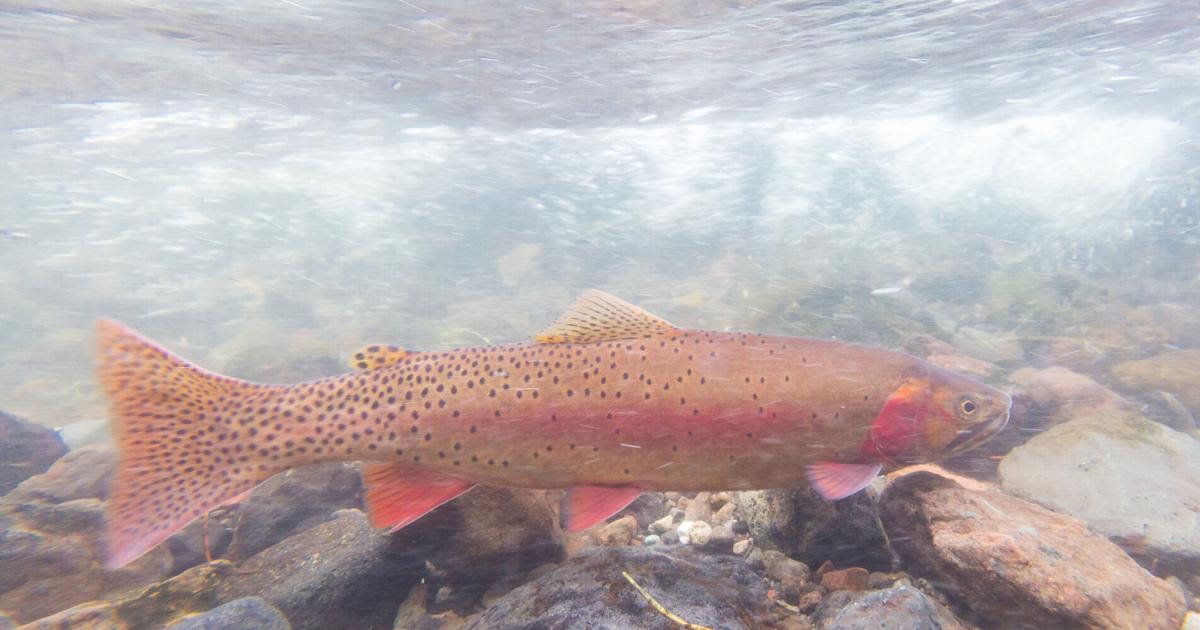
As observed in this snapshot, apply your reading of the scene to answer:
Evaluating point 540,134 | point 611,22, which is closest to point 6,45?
point 611,22

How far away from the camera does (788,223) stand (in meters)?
42.1

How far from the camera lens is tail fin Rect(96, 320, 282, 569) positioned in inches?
104

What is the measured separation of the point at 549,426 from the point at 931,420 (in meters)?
1.98

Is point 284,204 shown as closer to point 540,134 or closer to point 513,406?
point 540,134

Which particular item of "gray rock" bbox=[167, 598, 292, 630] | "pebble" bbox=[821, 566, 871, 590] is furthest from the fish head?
"gray rock" bbox=[167, 598, 292, 630]

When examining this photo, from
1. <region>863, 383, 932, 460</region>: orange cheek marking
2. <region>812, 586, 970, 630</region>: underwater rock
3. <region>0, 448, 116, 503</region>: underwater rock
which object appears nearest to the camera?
<region>812, 586, 970, 630</region>: underwater rock

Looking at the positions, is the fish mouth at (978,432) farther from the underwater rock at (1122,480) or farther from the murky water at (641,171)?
the underwater rock at (1122,480)

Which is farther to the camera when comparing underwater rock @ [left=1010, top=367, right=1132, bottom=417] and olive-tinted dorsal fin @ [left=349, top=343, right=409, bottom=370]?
underwater rock @ [left=1010, top=367, right=1132, bottom=417]

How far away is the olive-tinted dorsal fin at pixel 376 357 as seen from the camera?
307 centimetres

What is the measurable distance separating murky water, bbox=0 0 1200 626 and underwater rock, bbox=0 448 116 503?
846mm

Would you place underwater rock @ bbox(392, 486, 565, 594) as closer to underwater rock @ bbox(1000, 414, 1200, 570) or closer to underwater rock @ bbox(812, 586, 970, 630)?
underwater rock @ bbox(812, 586, 970, 630)

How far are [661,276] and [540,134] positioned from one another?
38.2 ft

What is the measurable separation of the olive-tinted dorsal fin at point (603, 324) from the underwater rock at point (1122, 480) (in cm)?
284

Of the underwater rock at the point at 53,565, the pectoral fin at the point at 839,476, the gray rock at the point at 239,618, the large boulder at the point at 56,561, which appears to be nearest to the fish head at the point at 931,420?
the pectoral fin at the point at 839,476
